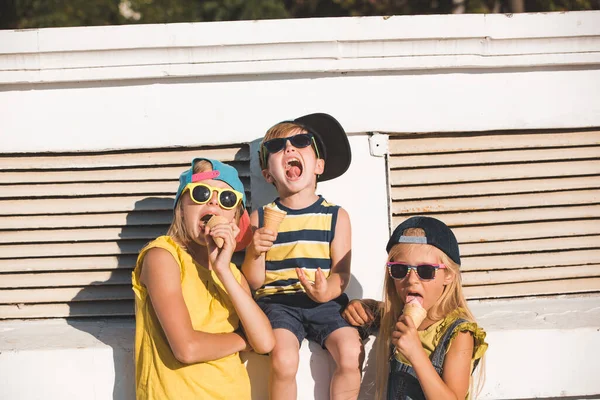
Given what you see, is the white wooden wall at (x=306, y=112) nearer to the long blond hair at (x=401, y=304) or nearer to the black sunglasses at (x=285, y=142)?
the black sunglasses at (x=285, y=142)

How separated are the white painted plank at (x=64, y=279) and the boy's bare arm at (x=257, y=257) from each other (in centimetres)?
95

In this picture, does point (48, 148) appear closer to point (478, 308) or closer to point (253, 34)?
point (253, 34)

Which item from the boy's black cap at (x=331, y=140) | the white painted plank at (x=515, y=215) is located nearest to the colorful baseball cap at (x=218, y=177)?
the boy's black cap at (x=331, y=140)

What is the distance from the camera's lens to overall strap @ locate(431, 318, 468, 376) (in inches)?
126

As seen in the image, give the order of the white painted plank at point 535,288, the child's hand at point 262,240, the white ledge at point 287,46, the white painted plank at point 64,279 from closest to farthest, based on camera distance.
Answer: the child's hand at point 262,240, the white ledge at point 287,46, the white painted plank at point 64,279, the white painted plank at point 535,288

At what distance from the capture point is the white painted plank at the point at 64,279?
4.29m

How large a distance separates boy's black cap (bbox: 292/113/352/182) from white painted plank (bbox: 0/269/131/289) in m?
1.36

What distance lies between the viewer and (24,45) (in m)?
4.16

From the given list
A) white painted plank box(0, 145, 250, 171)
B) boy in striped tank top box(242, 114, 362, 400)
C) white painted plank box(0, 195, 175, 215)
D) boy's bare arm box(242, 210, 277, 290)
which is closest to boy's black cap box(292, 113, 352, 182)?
boy in striped tank top box(242, 114, 362, 400)

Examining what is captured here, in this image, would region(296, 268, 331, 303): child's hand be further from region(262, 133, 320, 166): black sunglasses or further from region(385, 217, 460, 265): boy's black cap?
region(262, 133, 320, 166): black sunglasses

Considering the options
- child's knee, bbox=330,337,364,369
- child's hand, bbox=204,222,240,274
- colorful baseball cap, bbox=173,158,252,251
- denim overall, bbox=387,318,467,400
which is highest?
colorful baseball cap, bbox=173,158,252,251

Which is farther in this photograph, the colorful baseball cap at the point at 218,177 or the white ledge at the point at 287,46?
the white ledge at the point at 287,46

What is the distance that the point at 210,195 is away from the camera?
11.4ft

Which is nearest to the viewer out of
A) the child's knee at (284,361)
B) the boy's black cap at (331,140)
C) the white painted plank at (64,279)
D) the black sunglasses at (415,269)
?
the black sunglasses at (415,269)
